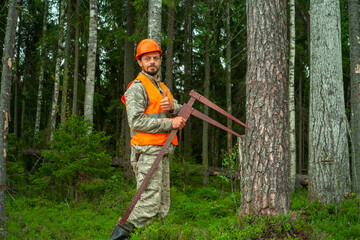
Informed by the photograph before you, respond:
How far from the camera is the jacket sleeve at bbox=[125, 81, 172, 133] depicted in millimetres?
4133

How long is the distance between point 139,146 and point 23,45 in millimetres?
21433

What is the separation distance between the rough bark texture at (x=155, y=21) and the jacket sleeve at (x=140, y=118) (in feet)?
13.0

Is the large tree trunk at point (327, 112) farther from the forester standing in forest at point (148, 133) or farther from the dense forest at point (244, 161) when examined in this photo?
the forester standing in forest at point (148, 133)

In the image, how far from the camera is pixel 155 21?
26.5 ft

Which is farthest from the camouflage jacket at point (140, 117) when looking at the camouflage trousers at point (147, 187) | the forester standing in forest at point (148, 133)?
the camouflage trousers at point (147, 187)

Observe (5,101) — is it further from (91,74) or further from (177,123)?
(91,74)

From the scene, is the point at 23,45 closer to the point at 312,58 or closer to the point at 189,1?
the point at 189,1

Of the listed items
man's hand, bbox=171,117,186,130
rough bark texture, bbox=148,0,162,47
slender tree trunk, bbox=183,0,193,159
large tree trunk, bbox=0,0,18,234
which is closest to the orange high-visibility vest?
man's hand, bbox=171,117,186,130

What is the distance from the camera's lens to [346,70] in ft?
64.3

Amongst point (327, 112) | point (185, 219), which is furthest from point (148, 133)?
point (327, 112)

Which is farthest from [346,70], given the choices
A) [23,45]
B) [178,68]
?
[23,45]

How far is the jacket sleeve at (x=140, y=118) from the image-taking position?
13.6 ft

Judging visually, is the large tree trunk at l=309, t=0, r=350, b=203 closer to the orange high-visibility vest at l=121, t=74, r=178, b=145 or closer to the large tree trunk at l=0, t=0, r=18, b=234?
the orange high-visibility vest at l=121, t=74, r=178, b=145

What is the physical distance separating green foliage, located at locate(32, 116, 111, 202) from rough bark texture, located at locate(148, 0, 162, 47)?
8.91 ft
